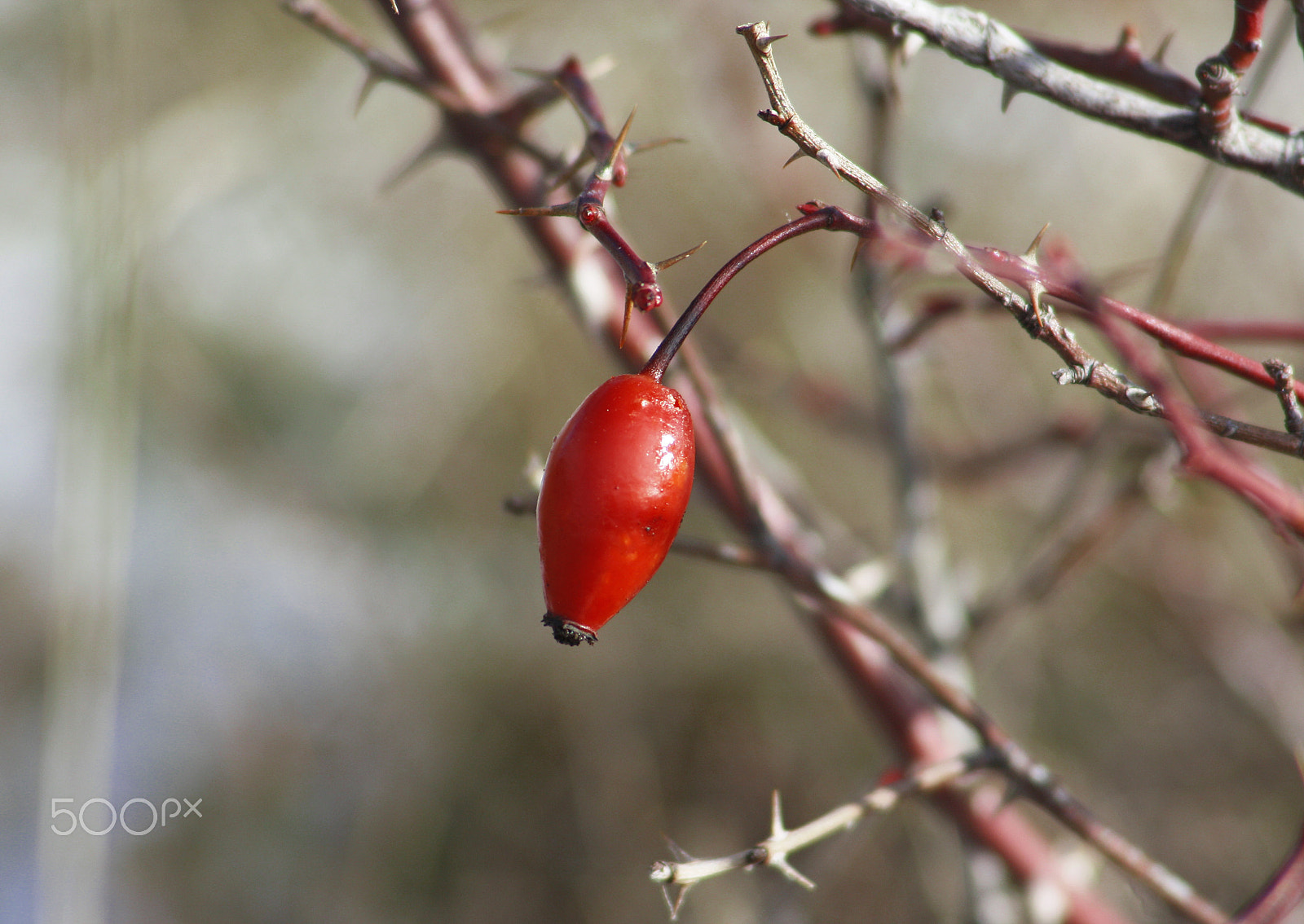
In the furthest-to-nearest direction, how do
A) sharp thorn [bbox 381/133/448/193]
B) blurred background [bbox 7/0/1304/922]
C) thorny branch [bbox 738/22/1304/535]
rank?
blurred background [bbox 7/0/1304/922], sharp thorn [bbox 381/133/448/193], thorny branch [bbox 738/22/1304/535]

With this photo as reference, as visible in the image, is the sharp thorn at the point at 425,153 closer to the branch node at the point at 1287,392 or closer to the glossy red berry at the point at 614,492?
the glossy red berry at the point at 614,492

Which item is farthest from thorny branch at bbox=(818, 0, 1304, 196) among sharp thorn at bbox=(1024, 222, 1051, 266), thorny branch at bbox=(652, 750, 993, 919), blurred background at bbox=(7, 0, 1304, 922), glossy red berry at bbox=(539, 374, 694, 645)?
blurred background at bbox=(7, 0, 1304, 922)

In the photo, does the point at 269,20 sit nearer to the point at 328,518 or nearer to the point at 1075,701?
the point at 328,518

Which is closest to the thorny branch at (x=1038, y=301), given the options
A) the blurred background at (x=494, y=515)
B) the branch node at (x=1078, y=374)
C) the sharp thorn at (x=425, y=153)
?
the branch node at (x=1078, y=374)

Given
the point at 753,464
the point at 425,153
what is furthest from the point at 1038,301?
the point at 425,153

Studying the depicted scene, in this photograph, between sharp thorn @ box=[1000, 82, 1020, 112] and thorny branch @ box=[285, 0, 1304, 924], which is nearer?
thorny branch @ box=[285, 0, 1304, 924]

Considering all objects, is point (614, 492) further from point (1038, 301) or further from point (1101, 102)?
point (1101, 102)

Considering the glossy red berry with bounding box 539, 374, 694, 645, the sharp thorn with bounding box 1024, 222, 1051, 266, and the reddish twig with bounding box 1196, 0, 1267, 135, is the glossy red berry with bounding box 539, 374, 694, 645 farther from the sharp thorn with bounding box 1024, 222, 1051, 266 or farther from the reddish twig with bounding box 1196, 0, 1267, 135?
the reddish twig with bounding box 1196, 0, 1267, 135

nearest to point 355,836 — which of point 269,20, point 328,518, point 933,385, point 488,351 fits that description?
→ point 328,518
